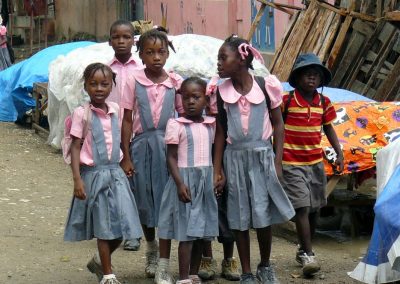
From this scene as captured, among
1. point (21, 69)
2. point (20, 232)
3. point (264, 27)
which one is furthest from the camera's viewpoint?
point (264, 27)

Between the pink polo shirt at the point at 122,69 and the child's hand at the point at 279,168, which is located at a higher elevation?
the pink polo shirt at the point at 122,69

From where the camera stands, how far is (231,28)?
52.5 ft

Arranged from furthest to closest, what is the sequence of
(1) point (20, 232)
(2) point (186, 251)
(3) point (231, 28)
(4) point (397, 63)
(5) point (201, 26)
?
(5) point (201, 26) → (3) point (231, 28) → (4) point (397, 63) → (1) point (20, 232) → (2) point (186, 251)

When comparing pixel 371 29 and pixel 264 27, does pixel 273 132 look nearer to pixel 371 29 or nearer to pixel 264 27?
pixel 371 29

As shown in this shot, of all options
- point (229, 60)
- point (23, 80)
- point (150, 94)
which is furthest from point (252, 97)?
point (23, 80)

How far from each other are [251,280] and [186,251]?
45cm

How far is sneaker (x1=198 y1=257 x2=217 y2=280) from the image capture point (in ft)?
21.2

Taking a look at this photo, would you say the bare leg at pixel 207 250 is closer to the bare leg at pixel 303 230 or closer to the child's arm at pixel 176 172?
the bare leg at pixel 303 230

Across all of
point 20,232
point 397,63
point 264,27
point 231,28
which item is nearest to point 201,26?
point 231,28

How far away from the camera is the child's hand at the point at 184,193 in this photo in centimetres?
591

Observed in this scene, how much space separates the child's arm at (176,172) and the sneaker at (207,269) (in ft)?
2.40

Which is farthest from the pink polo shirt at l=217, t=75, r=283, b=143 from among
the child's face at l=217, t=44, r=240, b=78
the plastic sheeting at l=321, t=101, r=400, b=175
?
the plastic sheeting at l=321, t=101, r=400, b=175

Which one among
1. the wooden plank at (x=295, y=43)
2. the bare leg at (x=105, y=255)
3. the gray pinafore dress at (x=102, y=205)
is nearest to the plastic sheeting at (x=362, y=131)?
the gray pinafore dress at (x=102, y=205)

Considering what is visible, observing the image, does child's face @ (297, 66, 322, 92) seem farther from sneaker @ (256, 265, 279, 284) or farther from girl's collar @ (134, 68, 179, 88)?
sneaker @ (256, 265, 279, 284)
